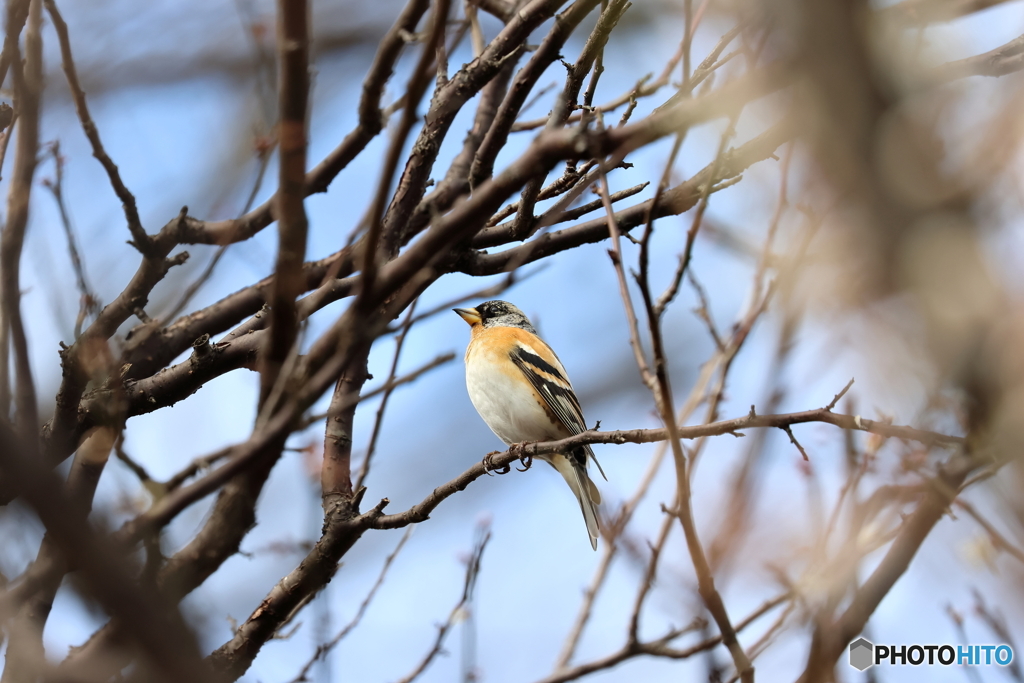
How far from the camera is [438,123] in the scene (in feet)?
11.5

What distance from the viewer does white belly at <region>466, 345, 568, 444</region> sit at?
5527 millimetres

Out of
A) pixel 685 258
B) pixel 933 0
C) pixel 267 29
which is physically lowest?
pixel 685 258

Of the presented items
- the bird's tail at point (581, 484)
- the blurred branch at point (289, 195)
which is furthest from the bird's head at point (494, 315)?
the blurred branch at point (289, 195)

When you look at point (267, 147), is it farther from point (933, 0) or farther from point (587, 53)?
point (933, 0)

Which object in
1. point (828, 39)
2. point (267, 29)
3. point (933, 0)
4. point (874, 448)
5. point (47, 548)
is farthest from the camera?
point (267, 29)

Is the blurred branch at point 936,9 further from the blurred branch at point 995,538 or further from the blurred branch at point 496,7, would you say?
the blurred branch at point 496,7

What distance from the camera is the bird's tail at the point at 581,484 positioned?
526 cm

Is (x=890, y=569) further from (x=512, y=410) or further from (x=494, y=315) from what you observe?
(x=494, y=315)

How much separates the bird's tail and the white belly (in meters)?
0.29

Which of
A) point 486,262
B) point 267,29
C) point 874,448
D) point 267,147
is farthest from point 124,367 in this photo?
point 874,448

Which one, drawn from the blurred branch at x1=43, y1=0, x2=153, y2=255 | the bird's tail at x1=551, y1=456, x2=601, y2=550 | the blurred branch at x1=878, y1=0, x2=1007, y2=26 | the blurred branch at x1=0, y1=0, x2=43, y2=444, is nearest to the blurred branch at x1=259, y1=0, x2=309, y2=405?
the blurred branch at x1=0, y1=0, x2=43, y2=444

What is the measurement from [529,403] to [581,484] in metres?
0.74

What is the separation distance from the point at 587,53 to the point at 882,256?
7.10ft

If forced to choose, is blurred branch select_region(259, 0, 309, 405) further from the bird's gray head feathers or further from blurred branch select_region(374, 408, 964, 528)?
the bird's gray head feathers
